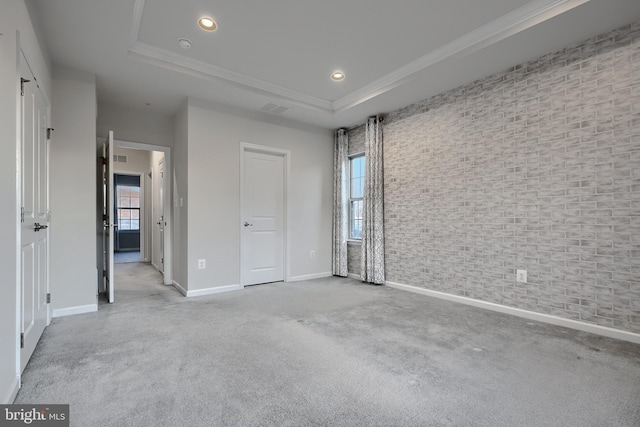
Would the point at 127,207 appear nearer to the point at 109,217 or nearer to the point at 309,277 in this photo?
the point at 109,217

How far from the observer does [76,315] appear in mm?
3084

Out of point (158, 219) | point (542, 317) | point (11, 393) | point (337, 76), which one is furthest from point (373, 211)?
point (158, 219)

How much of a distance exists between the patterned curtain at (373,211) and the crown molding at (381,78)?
63 cm

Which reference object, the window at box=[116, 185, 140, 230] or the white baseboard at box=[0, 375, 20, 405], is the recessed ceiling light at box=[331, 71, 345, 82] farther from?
the window at box=[116, 185, 140, 230]

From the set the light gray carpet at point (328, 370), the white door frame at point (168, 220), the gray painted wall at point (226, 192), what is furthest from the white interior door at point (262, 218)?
the light gray carpet at point (328, 370)

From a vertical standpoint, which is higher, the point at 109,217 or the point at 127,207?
the point at 127,207

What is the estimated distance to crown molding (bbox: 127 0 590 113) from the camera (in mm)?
2436

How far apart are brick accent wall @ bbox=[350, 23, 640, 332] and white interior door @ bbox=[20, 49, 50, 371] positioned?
388 centimetres

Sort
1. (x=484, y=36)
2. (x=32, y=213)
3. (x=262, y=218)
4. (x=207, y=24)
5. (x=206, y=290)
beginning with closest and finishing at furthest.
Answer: (x=32, y=213)
(x=207, y=24)
(x=484, y=36)
(x=206, y=290)
(x=262, y=218)

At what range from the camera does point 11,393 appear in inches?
62.1

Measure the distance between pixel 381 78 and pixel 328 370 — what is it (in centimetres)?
326

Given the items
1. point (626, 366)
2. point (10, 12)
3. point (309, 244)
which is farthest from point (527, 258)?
point (10, 12)

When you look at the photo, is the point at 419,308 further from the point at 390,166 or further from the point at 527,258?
the point at 390,166

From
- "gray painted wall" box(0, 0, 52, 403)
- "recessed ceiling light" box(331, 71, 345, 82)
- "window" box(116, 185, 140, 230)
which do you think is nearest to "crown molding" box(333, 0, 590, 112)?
"recessed ceiling light" box(331, 71, 345, 82)
